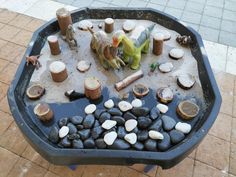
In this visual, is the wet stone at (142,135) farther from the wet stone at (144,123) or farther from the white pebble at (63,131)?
the white pebble at (63,131)

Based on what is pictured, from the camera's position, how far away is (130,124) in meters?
1.17

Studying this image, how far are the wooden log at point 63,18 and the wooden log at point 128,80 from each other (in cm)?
51

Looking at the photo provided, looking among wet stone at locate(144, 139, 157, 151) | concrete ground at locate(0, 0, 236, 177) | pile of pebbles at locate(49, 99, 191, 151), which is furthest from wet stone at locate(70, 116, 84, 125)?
concrete ground at locate(0, 0, 236, 177)

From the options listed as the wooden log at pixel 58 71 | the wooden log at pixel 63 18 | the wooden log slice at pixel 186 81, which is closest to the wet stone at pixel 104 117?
the wooden log at pixel 58 71

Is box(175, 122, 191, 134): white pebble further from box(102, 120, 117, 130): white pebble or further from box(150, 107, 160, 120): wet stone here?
box(102, 120, 117, 130): white pebble

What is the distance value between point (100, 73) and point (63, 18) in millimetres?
402

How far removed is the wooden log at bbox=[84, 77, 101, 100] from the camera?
4.04 feet

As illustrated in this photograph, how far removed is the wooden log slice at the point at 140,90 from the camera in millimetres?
1292

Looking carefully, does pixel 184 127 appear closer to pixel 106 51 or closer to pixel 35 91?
pixel 106 51

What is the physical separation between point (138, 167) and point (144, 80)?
1.68ft

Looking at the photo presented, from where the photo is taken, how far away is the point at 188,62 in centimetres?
146

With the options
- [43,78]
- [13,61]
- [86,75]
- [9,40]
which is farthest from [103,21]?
[9,40]

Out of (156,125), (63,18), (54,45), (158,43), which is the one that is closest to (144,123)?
(156,125)

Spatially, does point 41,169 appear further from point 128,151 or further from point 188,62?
point 188,62
